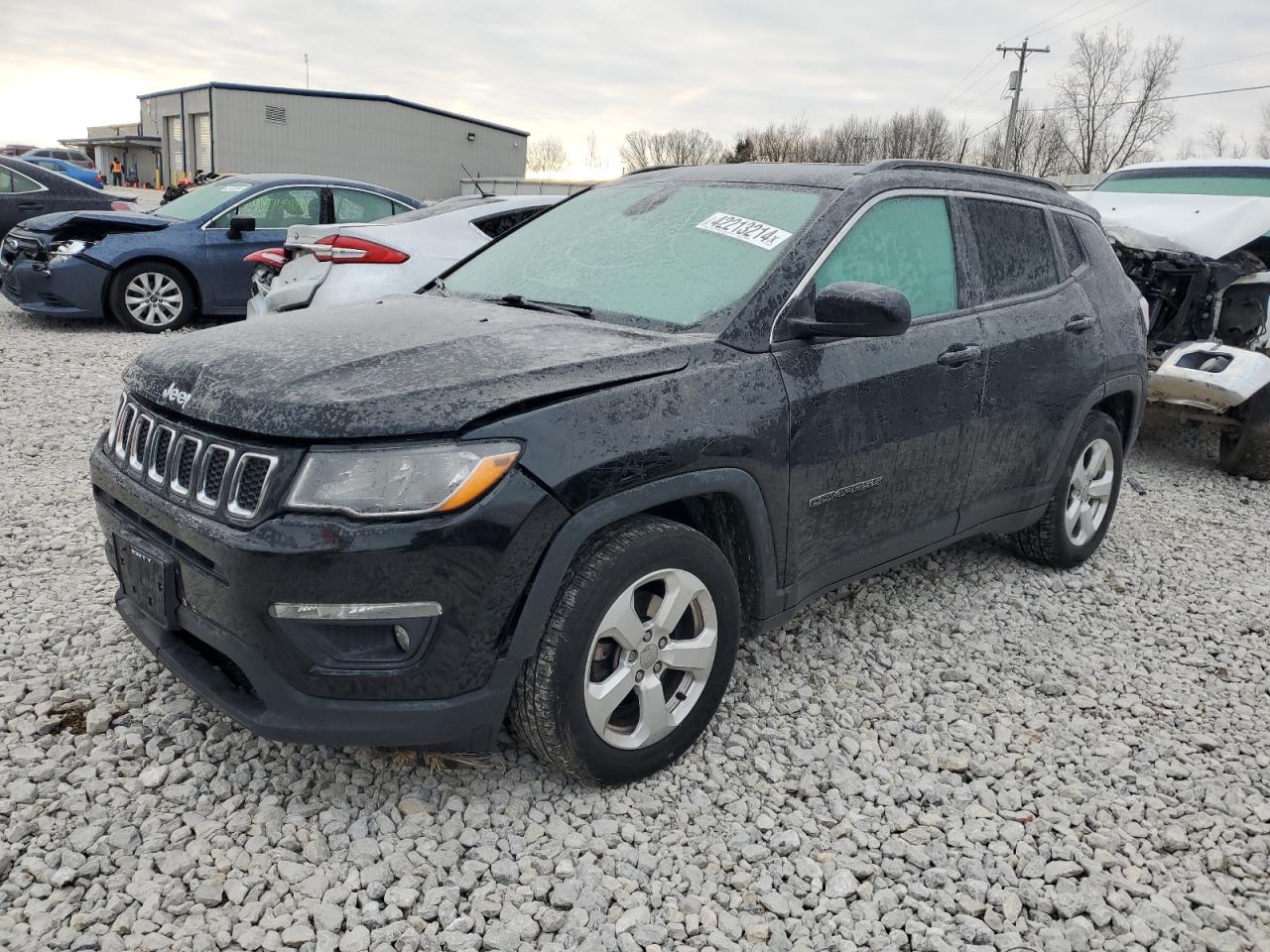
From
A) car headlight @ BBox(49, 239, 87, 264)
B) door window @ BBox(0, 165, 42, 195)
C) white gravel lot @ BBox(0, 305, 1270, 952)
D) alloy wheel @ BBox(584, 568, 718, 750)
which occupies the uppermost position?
door window @ BBox(0, 165, 42, 195)

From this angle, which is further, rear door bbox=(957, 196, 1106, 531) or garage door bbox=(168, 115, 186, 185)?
garage door bbox=(168, 115, 186, 185)

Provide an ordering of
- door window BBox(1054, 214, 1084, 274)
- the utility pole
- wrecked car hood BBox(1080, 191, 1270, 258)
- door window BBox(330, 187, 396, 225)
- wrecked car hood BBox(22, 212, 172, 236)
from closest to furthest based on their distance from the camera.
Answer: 1. door window BBox(1054, 214, 1084, 274)
2. wrecked car hood BBox(1080, 191, 1270, 258)
3. wrecked car hood BBox(22, 212, 172, 236)
4. door window BBox(330, 187, 396, 225)
5. the utility pole

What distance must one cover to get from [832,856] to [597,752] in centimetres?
69

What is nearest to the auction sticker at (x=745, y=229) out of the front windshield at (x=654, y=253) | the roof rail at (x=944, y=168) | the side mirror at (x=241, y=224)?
the front windshield at (x=654, y=253)

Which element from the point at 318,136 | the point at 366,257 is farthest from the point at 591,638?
the point at 318,136

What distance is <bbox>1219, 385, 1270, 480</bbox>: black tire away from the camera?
6469mm

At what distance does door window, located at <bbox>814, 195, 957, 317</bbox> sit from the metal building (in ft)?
146

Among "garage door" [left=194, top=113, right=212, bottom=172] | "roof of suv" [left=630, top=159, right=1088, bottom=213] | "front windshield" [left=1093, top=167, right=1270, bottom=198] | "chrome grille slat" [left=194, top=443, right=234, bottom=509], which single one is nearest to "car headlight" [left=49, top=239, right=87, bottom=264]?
"roof of suv" [left=630, top=159, right=1088, bottom=213]

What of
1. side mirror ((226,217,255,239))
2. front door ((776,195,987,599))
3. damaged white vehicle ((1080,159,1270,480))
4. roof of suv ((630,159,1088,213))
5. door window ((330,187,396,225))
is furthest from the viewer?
door window ((330,187,396,225))

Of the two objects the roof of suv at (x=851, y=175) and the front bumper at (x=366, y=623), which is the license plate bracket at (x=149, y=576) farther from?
the roof of suv at (x=851, y=175)

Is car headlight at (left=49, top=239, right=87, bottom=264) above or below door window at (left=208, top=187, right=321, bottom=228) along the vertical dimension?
below

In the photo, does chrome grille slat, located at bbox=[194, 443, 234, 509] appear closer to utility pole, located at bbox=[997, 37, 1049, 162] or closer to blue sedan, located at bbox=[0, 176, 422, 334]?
blue sedan, located at bbox=[0, 176, 422, 334]

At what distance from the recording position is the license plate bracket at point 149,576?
254 centimetres

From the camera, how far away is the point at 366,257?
6684 mm
